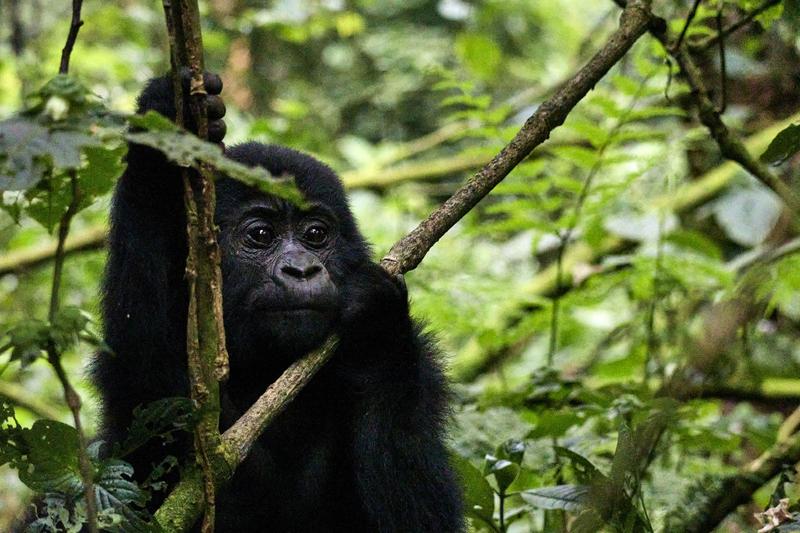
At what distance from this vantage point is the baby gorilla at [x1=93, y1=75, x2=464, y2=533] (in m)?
2.85

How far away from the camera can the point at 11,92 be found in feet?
24.0

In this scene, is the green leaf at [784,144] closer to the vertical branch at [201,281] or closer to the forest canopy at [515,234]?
the forest canopy at [515,234]

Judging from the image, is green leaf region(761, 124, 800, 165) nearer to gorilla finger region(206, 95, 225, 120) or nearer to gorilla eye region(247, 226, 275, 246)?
gorilla finger region(206, 95, 225, 120)

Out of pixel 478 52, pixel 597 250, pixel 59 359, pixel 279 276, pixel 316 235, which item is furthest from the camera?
pixel 478 52

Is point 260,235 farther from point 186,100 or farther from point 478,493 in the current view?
point 478,493

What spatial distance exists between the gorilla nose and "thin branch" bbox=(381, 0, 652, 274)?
1.32 feet

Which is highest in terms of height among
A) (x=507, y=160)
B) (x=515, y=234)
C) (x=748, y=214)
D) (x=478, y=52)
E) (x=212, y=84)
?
(x=478, y=52)

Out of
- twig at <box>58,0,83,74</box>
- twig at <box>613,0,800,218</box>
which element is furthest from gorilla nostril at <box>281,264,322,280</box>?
twig at <box>613,0,800,218</box>

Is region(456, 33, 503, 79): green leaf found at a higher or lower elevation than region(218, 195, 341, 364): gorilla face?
higher

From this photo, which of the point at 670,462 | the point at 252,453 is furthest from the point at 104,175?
the point at 670,462

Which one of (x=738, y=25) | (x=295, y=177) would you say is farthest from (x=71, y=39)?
(x=738, y=25)

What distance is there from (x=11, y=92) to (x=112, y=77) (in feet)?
2.61

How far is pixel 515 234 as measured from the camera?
8.32 metres

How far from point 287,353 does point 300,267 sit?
27cm
